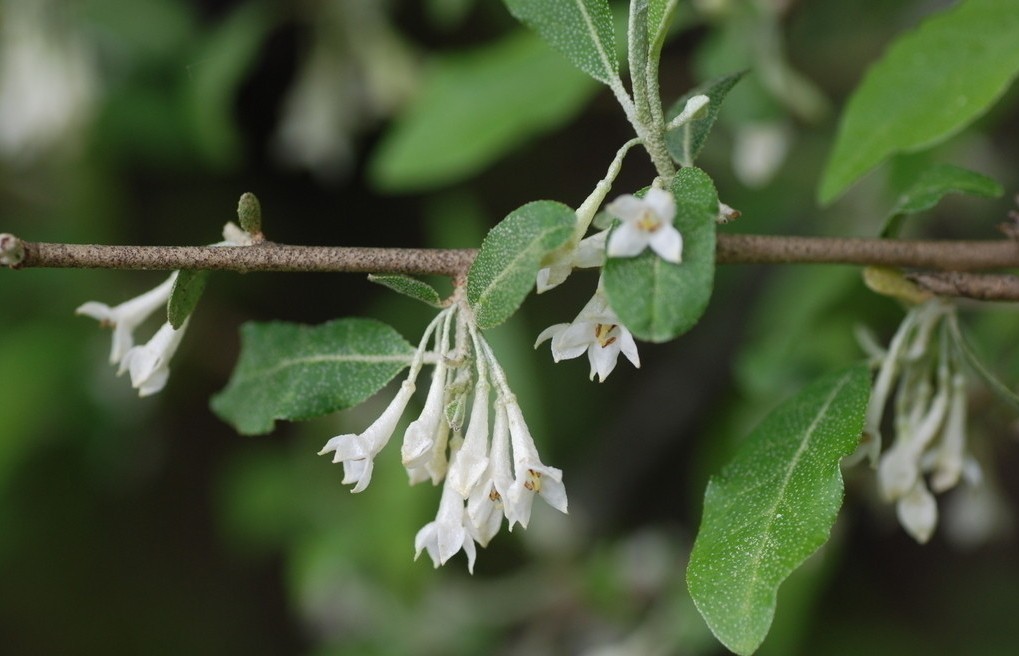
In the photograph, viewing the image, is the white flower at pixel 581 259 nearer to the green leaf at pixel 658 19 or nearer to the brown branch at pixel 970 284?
the green leaf at pixel 658 19

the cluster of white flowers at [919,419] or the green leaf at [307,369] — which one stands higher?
the green leaf at [307,369]

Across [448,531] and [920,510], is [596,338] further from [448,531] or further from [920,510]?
[920,510]

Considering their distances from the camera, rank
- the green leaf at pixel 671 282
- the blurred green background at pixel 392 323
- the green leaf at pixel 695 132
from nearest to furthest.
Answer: the green leaf at pixel 671 282 → the green leaf at pixel 695 132 → the blurred green background at pixel 392 323

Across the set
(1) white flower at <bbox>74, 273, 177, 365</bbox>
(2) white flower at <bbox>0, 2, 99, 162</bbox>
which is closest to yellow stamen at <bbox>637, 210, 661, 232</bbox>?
(1) white flower at <bbox>74, 273, 177, 365</bbox>

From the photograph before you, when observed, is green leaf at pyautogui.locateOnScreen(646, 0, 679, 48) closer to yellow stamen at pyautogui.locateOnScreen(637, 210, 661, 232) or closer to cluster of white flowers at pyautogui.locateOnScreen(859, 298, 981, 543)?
yellow stamen at pyautogui.locateOnScreen(637, 210, 661, 232)

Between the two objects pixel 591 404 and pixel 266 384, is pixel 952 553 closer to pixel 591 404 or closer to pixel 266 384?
pixel 591 404

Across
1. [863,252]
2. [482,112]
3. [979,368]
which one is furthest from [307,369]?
[482,112]

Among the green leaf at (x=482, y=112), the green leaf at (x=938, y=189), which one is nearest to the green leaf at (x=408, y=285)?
the green leaf at (x=938, y=189)

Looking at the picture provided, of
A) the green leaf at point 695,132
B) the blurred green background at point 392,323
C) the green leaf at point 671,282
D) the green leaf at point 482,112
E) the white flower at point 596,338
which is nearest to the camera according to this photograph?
the green leaf at point 671,282
